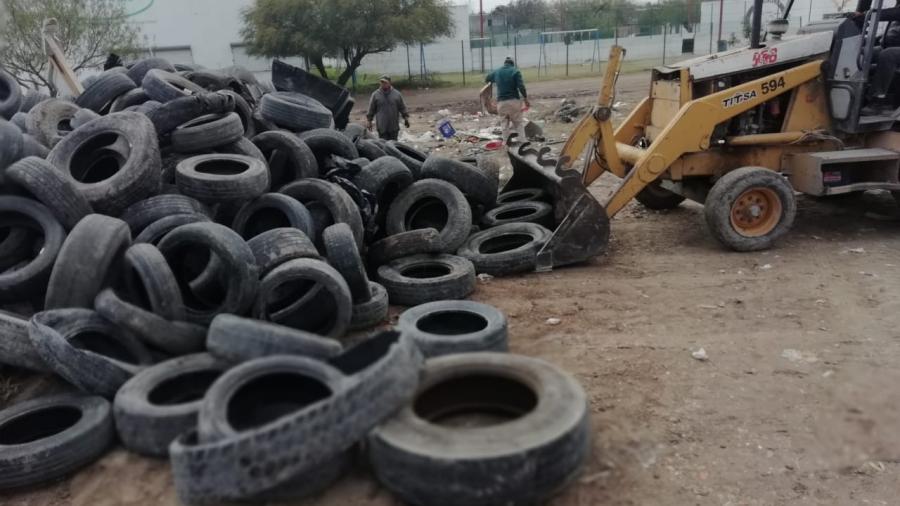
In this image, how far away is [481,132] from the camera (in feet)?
57.5

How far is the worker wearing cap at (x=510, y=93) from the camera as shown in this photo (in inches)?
556

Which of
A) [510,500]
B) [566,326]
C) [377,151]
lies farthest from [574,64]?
[510,500]

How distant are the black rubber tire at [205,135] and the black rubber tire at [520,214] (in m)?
3.15

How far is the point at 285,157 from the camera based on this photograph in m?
7.50

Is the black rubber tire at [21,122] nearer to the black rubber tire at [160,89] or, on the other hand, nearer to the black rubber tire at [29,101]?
the black rubber tire at [160,89]

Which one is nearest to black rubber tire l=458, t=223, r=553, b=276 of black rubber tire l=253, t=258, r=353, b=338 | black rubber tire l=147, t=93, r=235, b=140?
black rubber tire l=253, t=258, r=353, b=338

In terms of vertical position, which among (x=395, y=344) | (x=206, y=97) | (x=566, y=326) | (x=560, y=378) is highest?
(x=206, y=97)

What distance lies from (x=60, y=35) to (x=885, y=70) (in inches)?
857

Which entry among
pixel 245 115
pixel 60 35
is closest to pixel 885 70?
pixel 245 115

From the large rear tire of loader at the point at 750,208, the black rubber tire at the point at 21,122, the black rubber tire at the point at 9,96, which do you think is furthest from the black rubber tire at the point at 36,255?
the large rear tire of loader at the point at 750,208

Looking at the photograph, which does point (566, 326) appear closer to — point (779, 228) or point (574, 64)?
point (779, 228)

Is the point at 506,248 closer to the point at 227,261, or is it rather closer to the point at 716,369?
the point at 716,369

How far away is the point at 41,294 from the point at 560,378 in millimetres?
4245

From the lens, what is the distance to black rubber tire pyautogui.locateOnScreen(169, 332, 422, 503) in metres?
3.12
